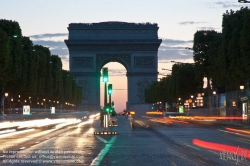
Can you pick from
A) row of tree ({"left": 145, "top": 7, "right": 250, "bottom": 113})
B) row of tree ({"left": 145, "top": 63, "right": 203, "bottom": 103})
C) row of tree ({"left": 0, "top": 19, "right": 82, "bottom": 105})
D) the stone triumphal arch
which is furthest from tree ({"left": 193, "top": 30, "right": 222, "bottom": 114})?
the stone triumphal arch

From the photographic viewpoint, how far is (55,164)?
754 inches

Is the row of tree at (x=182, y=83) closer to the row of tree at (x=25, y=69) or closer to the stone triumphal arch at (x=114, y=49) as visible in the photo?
the row of tree at (x=25, y=69)

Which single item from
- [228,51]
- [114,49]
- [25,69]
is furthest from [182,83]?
[228,51]

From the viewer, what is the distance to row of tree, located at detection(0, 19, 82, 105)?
70500 mm

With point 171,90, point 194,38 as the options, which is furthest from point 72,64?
point 194,38

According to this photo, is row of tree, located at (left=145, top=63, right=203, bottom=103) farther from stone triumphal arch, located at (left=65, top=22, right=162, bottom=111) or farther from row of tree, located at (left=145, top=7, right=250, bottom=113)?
row of tree, located at (left=145, top=7, right=250, bottom=113)

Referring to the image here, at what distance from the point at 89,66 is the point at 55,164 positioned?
489 feet

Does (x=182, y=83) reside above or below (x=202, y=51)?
below

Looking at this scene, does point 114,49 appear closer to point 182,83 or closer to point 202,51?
point 182,83

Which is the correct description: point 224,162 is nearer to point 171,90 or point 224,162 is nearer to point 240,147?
point 240,147

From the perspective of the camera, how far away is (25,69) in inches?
3398

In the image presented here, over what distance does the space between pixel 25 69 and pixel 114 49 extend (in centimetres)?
8179

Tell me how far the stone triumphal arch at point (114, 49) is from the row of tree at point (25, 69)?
27495 mm

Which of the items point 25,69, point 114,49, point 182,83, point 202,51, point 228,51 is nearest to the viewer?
point 228,51
